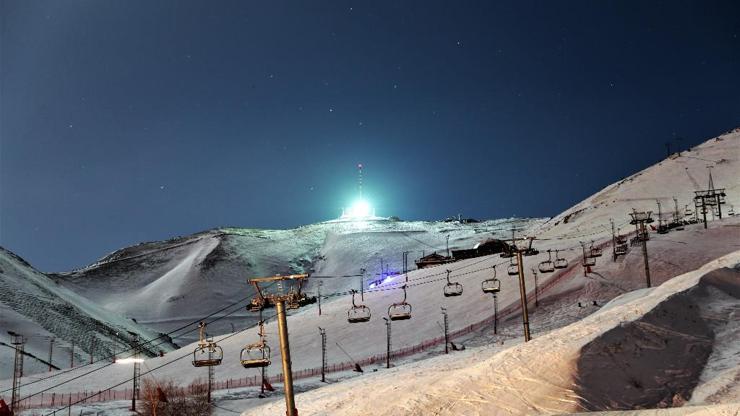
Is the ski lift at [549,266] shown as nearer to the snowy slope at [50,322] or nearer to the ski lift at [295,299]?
the ski lift at [295,299]

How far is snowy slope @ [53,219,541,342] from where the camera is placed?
14925cm

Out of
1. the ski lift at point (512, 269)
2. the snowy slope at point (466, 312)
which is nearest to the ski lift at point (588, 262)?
the snowy slope at point (466, 312)

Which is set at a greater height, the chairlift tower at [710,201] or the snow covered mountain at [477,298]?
the chairlift tower at [710,201]

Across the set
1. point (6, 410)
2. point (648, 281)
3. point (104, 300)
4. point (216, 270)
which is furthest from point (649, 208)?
point (104, 300)

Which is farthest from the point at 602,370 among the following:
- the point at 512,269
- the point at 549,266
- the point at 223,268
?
the point at 223,268

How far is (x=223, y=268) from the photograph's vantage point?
173500mm

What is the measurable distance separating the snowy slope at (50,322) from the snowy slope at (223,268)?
16.0 metres

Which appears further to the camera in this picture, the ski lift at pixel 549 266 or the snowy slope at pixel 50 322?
the snowy slope at pixel 50 322

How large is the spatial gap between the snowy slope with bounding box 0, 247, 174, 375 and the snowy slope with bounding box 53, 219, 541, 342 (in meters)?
16.0

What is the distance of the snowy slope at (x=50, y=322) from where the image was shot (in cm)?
9288

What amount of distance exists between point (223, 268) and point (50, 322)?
68238mm

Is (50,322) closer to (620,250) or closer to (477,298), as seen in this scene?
(477,298)

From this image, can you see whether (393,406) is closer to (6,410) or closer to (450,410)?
(450,410)

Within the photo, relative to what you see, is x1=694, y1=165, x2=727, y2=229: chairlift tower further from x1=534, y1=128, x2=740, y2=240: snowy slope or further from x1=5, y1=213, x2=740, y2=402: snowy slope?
x1=534, y1=128, x2=740, y2=240: snowy slope
